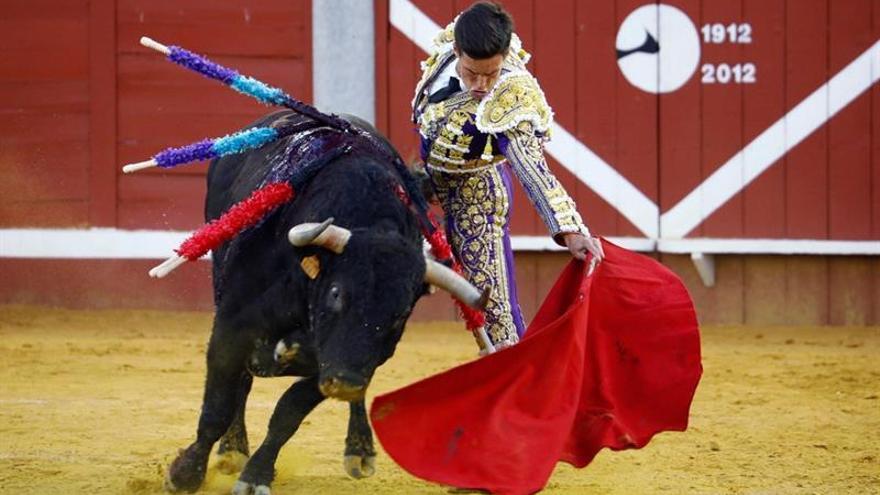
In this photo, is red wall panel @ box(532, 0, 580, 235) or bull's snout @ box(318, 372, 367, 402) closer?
bull's snout @ box(318, 372, 367, 402)

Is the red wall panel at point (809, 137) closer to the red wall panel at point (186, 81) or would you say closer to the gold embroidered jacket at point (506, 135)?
the red wall panel at point (186, 81)

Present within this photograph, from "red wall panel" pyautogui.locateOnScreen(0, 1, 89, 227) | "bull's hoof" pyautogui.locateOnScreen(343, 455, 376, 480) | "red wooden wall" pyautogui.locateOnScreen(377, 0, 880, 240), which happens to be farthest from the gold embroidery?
"red wall panel" pyautogui.locateOnScreen(0, 1, 89, 227)

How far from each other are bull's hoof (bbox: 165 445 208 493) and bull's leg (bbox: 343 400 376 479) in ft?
1.23

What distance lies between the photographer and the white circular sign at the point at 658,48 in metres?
7.01

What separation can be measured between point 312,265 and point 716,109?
12.9ft

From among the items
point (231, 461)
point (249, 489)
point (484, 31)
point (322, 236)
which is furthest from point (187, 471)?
point (484, 31)

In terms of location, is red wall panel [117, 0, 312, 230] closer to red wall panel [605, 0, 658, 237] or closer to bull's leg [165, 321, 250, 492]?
red wall panel [605, 0, 658, 237]

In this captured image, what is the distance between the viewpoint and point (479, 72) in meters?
3.65

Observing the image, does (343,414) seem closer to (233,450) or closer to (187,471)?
(233,450)

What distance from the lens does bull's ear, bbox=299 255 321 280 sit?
3.46 metres

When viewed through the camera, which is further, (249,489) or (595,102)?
(595,102)

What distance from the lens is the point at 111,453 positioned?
14.5ft

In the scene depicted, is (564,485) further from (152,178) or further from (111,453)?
(152,178)

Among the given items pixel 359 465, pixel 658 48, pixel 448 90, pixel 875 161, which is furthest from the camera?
pixel 658 48
